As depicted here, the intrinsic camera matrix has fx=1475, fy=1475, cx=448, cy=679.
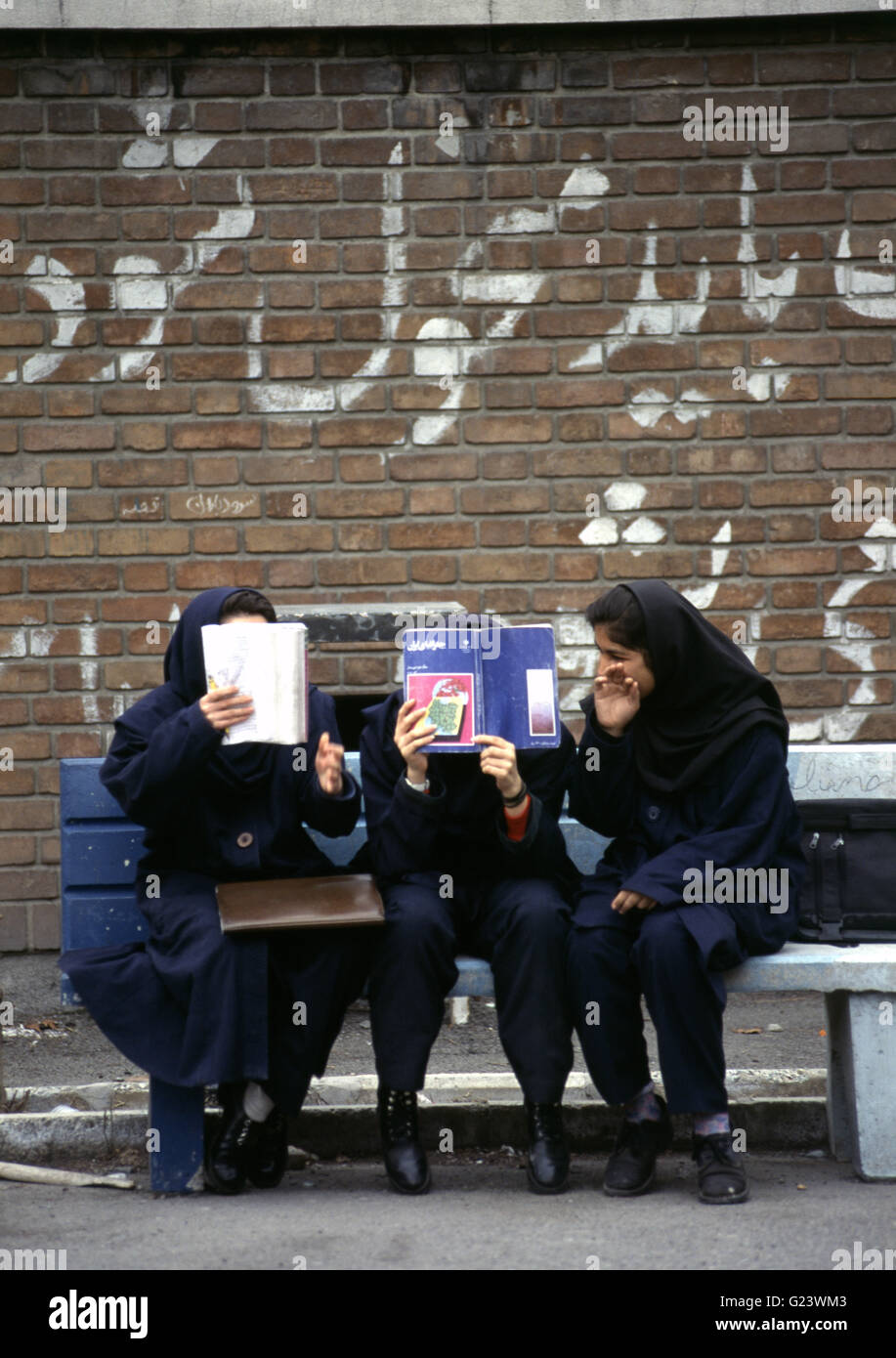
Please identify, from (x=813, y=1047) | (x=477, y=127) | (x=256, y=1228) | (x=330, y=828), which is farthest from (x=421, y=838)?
(x=477, y=127)

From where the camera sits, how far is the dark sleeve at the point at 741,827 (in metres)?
3.59

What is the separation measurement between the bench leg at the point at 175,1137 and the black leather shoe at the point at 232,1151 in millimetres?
44

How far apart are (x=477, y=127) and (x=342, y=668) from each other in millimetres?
2116

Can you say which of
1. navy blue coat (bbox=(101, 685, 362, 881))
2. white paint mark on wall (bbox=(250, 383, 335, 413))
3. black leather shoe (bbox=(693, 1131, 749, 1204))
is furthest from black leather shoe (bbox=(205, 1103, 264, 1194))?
white paint mark on wall (bbox=(250, 383, 335, 413))

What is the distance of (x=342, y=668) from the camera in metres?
5.62

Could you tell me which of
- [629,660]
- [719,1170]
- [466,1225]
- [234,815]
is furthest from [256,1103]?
[629,660]

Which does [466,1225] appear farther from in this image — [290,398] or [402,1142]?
[290,398]

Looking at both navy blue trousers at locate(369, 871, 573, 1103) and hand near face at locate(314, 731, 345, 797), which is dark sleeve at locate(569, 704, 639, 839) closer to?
navy blue trousers at locate(369, 871, 573, 1103)

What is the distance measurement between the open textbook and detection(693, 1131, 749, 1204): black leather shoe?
4.41ft

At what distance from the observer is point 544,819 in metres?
3.76

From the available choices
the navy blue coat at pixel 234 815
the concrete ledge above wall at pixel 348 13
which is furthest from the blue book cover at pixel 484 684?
the concrete ledge above wall at pixel 348 13

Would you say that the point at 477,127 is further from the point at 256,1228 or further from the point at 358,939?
the point at 256,1228

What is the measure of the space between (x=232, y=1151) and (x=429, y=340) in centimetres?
323

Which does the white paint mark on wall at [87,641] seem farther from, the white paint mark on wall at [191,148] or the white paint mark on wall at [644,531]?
the white paint mark on wall at [644,531]
